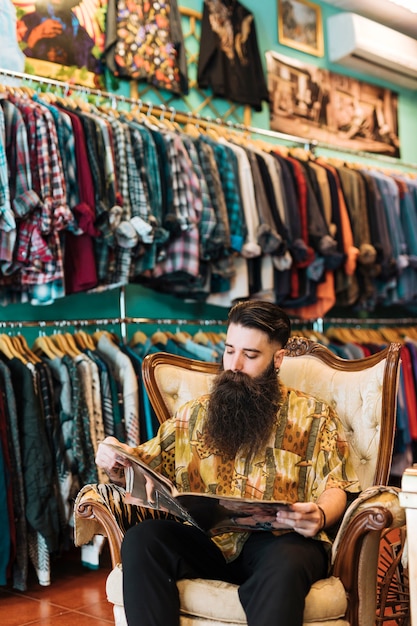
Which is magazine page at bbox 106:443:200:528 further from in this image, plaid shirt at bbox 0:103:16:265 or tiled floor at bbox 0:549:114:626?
plaid shirt at bbox 0:103:16:265

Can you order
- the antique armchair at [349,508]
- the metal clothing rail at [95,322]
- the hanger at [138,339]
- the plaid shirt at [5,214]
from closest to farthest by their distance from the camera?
the antique armchair at [349,508], the plaid shirt at [5,214], the metal clothing rail at [95,322], the hanger at [138,339]

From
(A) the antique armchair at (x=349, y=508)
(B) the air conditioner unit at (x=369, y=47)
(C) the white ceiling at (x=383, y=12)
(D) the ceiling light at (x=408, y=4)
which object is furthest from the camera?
(C) the white ceiling at (x=383, y=12)

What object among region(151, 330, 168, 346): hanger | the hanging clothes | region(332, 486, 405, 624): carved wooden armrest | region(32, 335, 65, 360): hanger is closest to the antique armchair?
region(332, 486, 405, 624): carved wooden armrest

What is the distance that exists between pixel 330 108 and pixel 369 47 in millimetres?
462

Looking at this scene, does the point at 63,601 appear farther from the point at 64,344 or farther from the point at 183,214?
the point at 183,214

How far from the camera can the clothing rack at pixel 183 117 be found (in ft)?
11.6

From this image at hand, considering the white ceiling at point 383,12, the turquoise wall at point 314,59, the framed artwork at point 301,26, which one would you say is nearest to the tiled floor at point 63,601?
the turquoise wall at point 314,59

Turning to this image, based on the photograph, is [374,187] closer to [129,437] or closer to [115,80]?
[115,80]

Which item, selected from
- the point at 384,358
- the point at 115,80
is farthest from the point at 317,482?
the point at 115,80

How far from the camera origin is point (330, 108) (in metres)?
5.30

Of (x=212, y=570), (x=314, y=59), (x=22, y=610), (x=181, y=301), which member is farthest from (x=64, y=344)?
(x=314, y=59)

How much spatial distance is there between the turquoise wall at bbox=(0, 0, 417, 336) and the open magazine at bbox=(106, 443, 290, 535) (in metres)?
1.93

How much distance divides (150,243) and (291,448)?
169cm

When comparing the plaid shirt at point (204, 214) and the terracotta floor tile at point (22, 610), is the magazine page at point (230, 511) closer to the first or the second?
the terracotta floor tile at point (22, 610)
